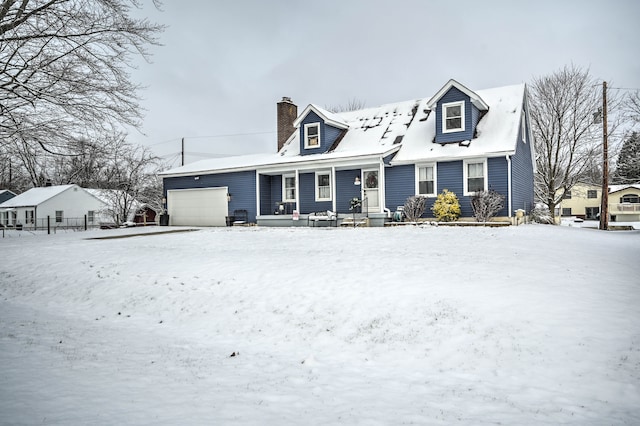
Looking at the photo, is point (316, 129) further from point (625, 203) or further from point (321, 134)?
point (625, 203)

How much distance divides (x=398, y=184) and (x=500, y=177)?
4290 millimetres

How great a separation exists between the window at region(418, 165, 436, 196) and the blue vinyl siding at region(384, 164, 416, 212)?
0.88 ft

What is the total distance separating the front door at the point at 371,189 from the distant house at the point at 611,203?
91.8ft

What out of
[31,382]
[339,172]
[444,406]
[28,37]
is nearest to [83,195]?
[339,172]

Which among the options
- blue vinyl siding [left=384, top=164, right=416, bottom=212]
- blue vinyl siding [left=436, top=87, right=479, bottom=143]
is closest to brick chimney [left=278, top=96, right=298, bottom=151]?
blue vinyl siding [left=384, top=164, right=416, bottom=212]

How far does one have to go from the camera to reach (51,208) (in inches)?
1567

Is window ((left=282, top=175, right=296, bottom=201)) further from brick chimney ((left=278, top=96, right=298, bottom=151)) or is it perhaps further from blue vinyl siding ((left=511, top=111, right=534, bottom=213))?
blue vinyl siding ((left=511, top=111, right=534, bottom=213))

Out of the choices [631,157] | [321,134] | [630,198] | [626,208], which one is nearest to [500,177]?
[321,134]

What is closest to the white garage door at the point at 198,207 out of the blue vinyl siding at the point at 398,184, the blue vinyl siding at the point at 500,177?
the blue vinyl siding at the point at 398,184

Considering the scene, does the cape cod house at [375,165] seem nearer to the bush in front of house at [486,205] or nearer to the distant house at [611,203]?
the bush in front of house at [486,205]

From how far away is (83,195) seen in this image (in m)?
42.8

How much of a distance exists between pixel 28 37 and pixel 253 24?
13.3m

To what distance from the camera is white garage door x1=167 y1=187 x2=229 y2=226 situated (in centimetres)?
2297

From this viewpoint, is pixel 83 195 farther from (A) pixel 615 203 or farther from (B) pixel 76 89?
(A) pixel 615 203
